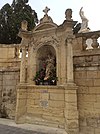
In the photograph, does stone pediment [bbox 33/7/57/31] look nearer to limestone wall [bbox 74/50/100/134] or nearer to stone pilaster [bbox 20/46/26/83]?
stone pilaster [bbox 20/46/26/83]

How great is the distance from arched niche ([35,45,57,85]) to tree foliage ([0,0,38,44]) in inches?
320

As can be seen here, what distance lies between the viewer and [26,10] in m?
16.0

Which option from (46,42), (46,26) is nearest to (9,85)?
(46,42)

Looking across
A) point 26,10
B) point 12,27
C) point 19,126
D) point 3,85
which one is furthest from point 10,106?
point 26,10

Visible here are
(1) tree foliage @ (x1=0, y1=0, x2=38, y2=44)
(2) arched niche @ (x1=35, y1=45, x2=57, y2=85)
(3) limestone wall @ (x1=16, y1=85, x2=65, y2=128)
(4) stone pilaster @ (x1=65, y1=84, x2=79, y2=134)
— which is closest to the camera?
(4) stone pilaster @ (x1=65, y1=84, x2=79, y2=134)

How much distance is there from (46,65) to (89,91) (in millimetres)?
2188

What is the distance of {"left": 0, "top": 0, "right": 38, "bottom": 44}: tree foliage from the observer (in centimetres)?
1473

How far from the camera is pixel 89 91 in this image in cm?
586

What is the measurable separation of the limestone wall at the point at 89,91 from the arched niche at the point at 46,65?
3.40 feet

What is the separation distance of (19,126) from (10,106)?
167cm

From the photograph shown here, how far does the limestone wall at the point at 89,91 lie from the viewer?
5.64 metres

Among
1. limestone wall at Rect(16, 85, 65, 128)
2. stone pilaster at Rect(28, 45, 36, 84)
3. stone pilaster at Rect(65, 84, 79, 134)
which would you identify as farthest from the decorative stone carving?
stone pilaster at Rect(65, 84, 79, 134)

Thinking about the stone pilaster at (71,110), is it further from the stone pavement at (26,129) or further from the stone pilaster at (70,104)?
the stone pavement at (26,129)

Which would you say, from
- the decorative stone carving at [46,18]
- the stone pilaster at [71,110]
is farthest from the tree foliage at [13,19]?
the stone pilaster at [71,110]
